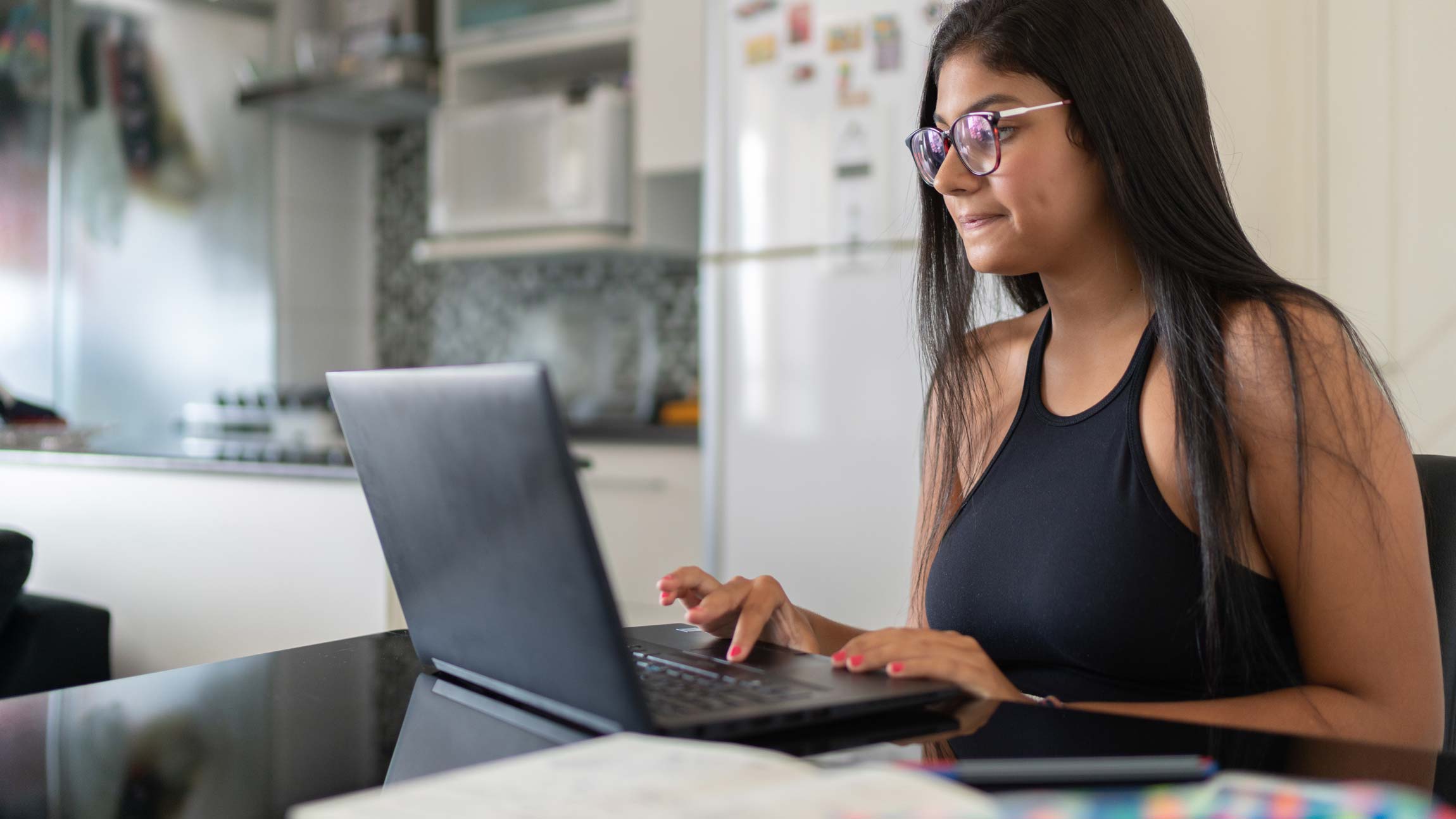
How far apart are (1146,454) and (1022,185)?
26cm

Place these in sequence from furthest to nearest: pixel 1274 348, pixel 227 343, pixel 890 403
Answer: pixel 227 343 < pixel 890 403 < pixel 1274 348

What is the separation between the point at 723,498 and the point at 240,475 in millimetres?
1209

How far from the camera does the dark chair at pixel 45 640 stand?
1622 millimetres

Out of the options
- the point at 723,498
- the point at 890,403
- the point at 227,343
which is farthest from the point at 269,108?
the point at 890,403

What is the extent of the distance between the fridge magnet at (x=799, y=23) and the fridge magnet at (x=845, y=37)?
7 cm

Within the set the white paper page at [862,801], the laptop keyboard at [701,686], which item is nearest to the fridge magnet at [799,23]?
the laptop keyboard at [701,686]

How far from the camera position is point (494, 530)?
67 centimetres

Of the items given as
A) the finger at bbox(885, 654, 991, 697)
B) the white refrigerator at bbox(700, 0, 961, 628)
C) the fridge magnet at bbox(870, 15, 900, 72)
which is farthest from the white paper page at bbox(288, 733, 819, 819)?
the fridge magnet at bbox(870, 15, 900, 72)

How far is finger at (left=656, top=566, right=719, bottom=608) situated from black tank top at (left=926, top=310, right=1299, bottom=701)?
27cm

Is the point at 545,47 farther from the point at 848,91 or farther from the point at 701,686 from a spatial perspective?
the point at 701,686

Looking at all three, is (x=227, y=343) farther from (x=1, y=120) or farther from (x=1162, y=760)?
(x=1162, y=760)

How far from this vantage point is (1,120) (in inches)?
159

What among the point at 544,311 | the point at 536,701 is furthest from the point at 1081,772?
the point at 544,311

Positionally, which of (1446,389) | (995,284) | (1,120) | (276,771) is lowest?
(276,771)
